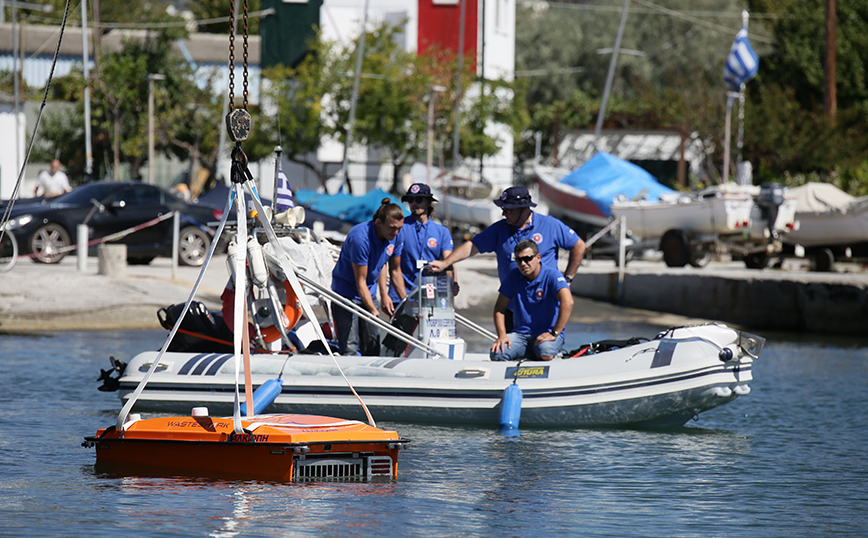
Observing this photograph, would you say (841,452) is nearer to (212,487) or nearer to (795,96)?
(212,487)

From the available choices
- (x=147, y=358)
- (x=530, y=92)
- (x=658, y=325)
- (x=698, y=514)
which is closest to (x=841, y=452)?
(x=698, y=514)

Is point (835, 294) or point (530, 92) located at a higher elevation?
point (530, 92)

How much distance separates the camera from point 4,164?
33938 millimetres

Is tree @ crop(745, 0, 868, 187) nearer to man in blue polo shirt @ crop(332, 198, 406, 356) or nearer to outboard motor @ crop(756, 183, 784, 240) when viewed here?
outboard motor @ crop(756, 183, 784, 240)

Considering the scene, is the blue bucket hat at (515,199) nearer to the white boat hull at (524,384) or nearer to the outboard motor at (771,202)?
the white boat hull at (524,384)

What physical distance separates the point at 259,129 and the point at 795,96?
666 inches

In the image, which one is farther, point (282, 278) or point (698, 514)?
point (282, 278)

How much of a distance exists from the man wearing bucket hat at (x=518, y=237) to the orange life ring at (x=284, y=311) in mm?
1231

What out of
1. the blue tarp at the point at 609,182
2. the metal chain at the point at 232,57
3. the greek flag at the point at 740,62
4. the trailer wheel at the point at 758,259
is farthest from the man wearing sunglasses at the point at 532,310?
the greek flag at the point at 740,62

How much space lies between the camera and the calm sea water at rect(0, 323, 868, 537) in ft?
22.3

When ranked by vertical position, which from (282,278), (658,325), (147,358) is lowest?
(658,325)

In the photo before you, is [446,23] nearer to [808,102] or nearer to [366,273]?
[808,102]

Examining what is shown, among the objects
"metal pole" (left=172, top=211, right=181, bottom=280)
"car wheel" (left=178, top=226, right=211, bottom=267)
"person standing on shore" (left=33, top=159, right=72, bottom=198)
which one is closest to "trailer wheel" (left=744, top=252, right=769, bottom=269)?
"car wheel" (left=178, top=226, right=211, bottom=267)

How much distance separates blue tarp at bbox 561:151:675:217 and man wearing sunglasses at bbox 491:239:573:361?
1670cm
